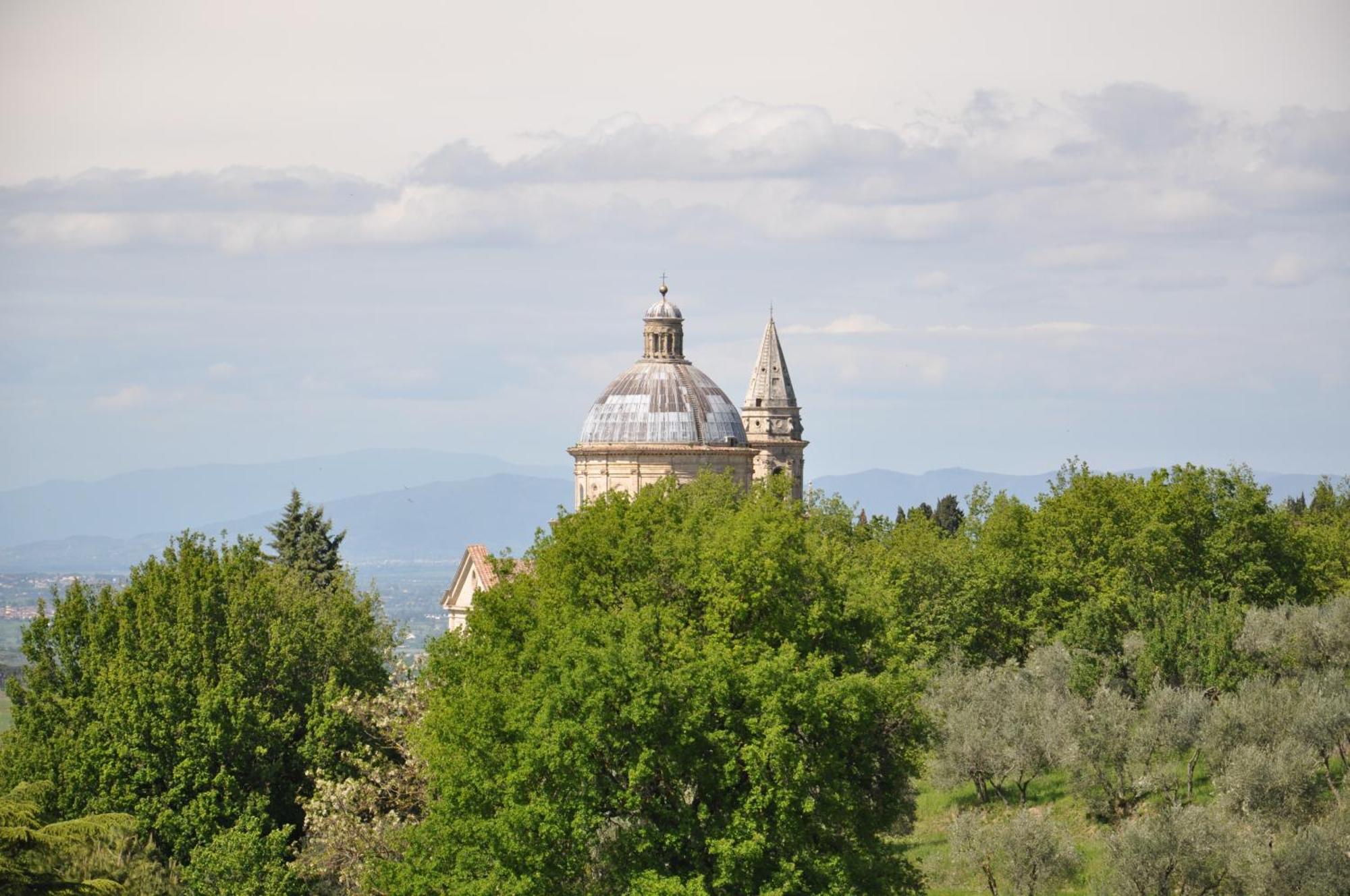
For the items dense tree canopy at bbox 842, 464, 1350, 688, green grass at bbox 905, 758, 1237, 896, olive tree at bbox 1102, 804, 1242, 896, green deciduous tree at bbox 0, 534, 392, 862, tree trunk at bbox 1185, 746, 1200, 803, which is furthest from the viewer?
dense tree canopy at bbox 842, 464, 1350, 688

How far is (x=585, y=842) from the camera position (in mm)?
34625

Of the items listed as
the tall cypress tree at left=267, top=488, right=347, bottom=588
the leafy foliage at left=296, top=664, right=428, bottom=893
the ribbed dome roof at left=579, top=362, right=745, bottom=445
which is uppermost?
the ribbed dome roof at left=579, top=362, right=745, bottom=445

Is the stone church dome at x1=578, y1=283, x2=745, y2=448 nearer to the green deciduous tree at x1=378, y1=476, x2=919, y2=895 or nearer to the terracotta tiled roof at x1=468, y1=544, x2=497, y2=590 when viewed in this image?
the terracotta tiled roof at x1=468, y1=544, x2=497, y2=590

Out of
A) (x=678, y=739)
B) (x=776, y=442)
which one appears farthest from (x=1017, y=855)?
(x=776, y=442)

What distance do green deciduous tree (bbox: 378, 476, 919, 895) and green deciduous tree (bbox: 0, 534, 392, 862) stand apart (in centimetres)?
705

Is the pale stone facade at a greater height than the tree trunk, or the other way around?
the pale stone facade

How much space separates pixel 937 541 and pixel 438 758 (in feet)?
135

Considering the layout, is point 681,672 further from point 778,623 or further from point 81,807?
point 81,807

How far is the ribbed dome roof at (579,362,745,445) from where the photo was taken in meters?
96.1

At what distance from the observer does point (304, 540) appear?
241 feet

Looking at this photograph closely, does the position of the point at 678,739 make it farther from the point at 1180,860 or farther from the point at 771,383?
the point at 771,383

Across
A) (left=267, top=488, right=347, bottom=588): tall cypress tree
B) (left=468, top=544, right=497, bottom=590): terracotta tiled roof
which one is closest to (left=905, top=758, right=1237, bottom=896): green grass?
(left=468, top=544, right=497, bottom=590): terracotta tiled roof

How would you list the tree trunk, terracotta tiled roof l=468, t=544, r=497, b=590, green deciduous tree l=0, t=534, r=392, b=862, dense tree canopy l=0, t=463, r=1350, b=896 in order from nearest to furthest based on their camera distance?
dense tree canopy l=0, t=463, r=1350, b=896
green deciduous tree l=0, t=534, r=392, b=862
the tree trunk
terracotta tiled roof l=468, t=544, r=497, b=590

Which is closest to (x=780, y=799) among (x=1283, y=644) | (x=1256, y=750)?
(x=1256, y=750)
